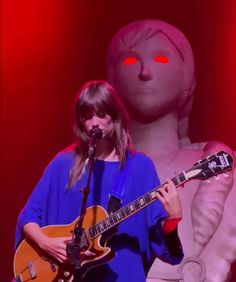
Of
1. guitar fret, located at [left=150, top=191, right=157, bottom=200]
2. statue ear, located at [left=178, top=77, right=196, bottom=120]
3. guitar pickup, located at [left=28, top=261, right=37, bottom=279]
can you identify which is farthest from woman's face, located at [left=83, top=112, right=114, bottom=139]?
statue ear, located at [left=178, top=77, right=196, bottom=120]

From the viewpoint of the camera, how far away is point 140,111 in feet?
10.8

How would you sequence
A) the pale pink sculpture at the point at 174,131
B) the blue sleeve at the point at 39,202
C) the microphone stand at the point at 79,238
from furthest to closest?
the pale pink sculpture at the point at 174,131
the blue sleeve at the point at 39,202
the microphone stand at the point at 79,238

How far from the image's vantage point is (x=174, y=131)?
334cm

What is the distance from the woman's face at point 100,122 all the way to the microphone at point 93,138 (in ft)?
0.11

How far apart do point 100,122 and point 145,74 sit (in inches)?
46.8

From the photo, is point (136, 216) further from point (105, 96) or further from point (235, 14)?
point (235, 14)

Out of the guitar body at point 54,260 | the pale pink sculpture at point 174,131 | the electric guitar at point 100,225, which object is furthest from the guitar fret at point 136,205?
the pale pink sculpture at point 174,131

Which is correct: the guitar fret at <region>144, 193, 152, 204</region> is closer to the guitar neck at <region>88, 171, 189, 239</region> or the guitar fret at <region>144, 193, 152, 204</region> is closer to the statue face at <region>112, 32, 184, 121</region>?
the guitar neck at <region>88, 171, 189, 239</region>

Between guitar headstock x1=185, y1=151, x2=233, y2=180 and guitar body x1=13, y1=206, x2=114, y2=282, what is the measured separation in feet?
1.09

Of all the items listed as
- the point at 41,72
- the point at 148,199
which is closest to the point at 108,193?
the point at 148,199

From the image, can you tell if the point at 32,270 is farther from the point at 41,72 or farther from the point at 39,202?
the point at 41,72

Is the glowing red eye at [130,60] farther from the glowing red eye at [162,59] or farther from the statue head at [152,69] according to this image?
the glowing red eye at [162,59]

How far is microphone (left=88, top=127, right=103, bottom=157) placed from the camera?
195 cm

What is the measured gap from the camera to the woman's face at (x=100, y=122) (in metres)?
2.05
